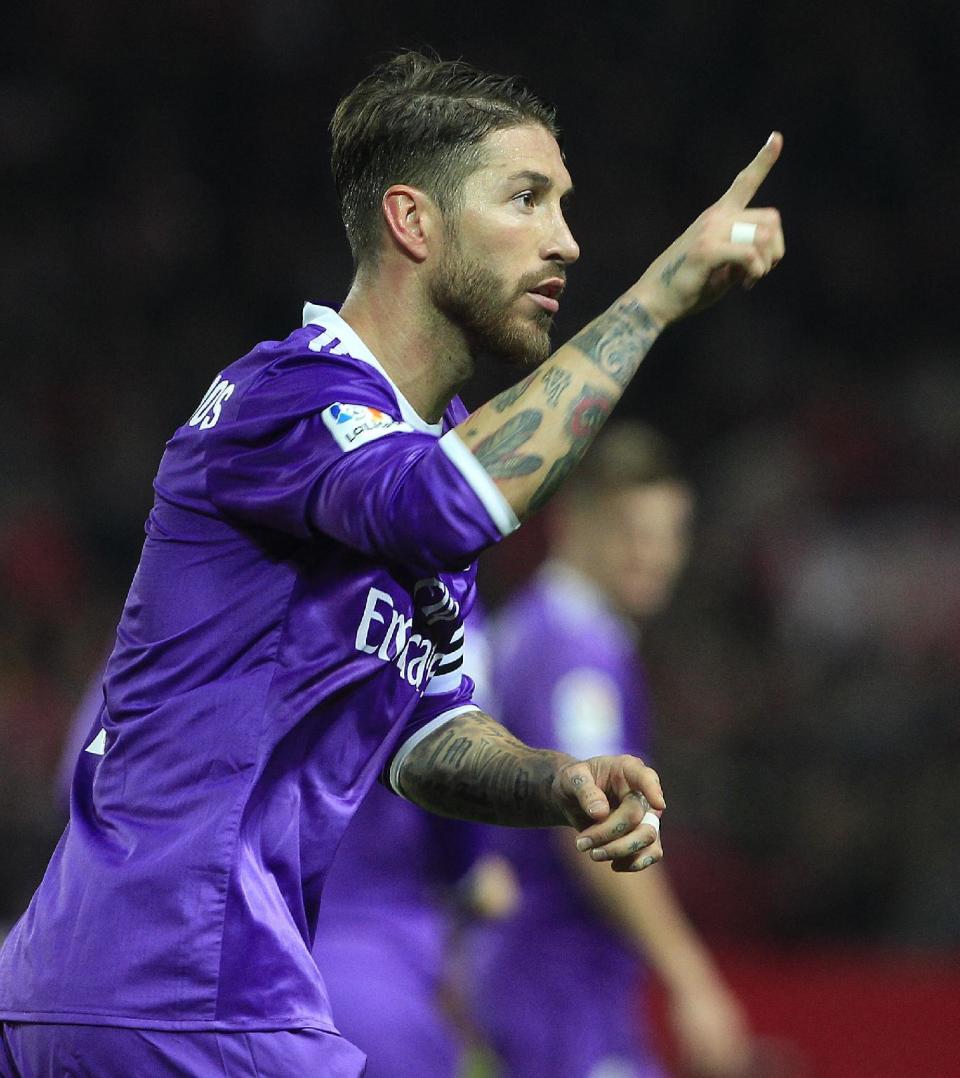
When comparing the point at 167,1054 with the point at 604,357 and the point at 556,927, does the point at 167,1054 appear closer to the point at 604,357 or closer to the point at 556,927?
the point at 604,357

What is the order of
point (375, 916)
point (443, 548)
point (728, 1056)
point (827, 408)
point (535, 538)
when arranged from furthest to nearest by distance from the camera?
point (827, 408)
point (535, 538)
point (728, 1056)
point (375, 916)
point (443, 548)

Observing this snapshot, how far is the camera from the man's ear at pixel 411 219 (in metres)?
2.67

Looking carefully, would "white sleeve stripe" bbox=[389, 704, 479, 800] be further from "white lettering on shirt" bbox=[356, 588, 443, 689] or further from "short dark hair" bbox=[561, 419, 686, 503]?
"short dark hair" bbox=[561, 419, 686, 503]

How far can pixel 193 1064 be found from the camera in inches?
92.8

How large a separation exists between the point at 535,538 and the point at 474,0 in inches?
172

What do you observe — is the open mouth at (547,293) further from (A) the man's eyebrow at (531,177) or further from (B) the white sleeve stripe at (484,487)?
(B) the white sleeve stripe at (484,487)

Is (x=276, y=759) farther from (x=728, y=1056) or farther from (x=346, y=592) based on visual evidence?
(x=728, y=1056)

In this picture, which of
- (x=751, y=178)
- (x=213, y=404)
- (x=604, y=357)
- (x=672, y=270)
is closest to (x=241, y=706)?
(x=213, y=404)

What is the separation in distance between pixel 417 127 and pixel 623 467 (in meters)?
2.89

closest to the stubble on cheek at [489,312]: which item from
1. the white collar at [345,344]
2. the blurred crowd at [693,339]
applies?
the white collar at [345,344]

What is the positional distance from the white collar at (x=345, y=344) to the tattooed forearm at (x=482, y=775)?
520mm

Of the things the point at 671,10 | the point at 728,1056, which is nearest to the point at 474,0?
the point at 671,10

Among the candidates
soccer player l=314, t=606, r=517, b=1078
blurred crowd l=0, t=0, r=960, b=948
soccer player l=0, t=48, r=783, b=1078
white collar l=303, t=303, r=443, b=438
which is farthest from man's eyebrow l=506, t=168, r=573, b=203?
blurred crowd l=0, t=0, r=960, b=948

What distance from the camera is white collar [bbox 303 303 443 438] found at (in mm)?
2559
